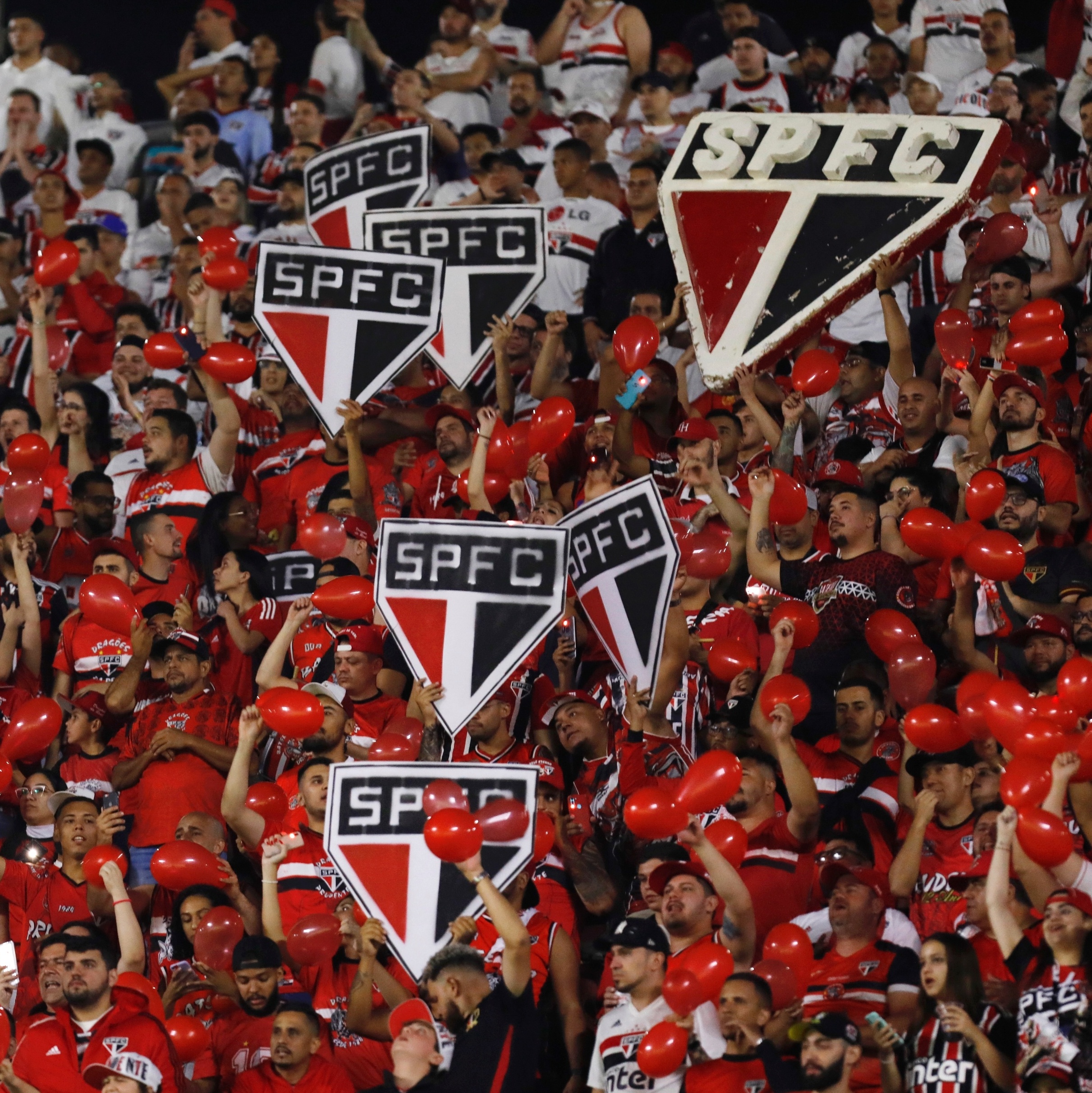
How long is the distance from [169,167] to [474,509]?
529 centimetres

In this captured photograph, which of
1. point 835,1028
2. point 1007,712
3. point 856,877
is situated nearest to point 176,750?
point 856,877

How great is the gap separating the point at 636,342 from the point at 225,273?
1965 millimetres

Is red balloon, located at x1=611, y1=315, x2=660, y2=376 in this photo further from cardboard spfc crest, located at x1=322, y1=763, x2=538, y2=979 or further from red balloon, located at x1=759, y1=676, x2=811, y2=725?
cardboard spfc crest, located at x1=322, y1=763, x2=538, y2=979

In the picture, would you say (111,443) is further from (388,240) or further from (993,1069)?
(993,1069)

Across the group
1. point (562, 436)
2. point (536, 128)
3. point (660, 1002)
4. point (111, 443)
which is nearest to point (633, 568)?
point (562, 436)

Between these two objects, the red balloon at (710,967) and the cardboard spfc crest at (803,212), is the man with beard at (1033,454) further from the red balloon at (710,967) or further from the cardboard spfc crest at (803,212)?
the red balloon at (710,967)

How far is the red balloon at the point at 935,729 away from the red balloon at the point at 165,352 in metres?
4.27

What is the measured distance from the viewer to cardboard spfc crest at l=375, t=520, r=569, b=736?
26.8ft

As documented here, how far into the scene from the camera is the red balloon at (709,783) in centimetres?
762

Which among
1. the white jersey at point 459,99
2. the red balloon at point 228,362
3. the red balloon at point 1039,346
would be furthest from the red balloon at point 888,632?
the white jersey at point 459,99

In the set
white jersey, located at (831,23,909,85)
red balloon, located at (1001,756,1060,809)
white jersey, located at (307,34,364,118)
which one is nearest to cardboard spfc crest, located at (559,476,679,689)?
red balloon, located at (1001,756,1060,809)

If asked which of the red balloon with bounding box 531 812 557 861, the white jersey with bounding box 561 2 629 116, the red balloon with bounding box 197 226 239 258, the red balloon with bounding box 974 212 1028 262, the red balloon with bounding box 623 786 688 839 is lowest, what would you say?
the red balloon with bounding box 531 812 557 861

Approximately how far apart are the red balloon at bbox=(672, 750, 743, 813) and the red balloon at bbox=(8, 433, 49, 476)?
3750mm

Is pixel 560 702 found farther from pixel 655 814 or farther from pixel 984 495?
pixel 984 495
